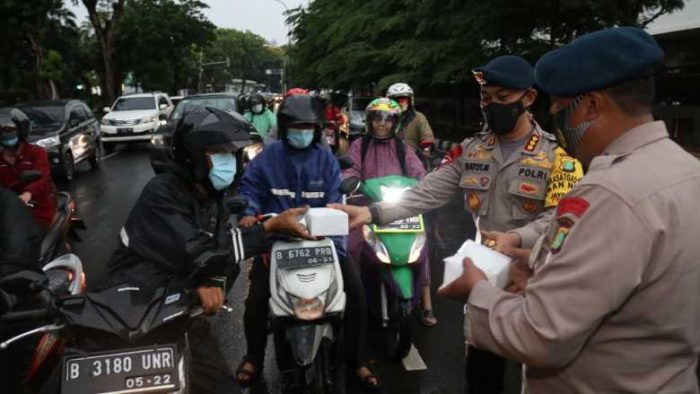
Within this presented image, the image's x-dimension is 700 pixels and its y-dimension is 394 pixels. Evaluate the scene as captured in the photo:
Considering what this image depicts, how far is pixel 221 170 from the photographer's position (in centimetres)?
257

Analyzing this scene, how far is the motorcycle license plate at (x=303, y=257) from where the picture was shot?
2.88 meters

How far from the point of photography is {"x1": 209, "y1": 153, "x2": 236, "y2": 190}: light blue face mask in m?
2.56

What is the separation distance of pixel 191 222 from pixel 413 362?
2.15 m

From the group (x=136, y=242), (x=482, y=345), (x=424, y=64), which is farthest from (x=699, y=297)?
(x=424, y=64)

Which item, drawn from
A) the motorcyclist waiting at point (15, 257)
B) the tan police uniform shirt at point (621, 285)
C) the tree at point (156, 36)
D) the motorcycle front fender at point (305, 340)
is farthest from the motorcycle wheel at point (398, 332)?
A: the tree at point (156, 36)

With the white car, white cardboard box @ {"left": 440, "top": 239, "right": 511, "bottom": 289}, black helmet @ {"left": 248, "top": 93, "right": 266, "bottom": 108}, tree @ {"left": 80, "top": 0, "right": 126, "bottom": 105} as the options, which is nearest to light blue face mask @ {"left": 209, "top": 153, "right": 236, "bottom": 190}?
white cardboard box @ {"left": 440, "top": 239, "right": 511, "bottom": 289}

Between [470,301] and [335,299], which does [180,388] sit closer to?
[335,299]

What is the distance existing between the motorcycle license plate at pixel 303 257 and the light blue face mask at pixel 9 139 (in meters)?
3.66

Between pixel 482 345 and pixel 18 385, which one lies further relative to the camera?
pixel 18 385

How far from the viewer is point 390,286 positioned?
3.89 m

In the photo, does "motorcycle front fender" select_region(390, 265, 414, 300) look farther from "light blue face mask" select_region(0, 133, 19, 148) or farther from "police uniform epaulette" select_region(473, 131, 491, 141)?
"light blue face mask" select_region(0, 133, 19, 148)

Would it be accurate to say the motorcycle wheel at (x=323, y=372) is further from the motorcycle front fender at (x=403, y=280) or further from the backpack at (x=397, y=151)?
the backpack at (x=397, y=151)

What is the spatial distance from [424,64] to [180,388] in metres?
A: 14.1

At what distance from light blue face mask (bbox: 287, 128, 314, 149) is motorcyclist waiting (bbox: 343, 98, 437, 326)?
3.72 ft
